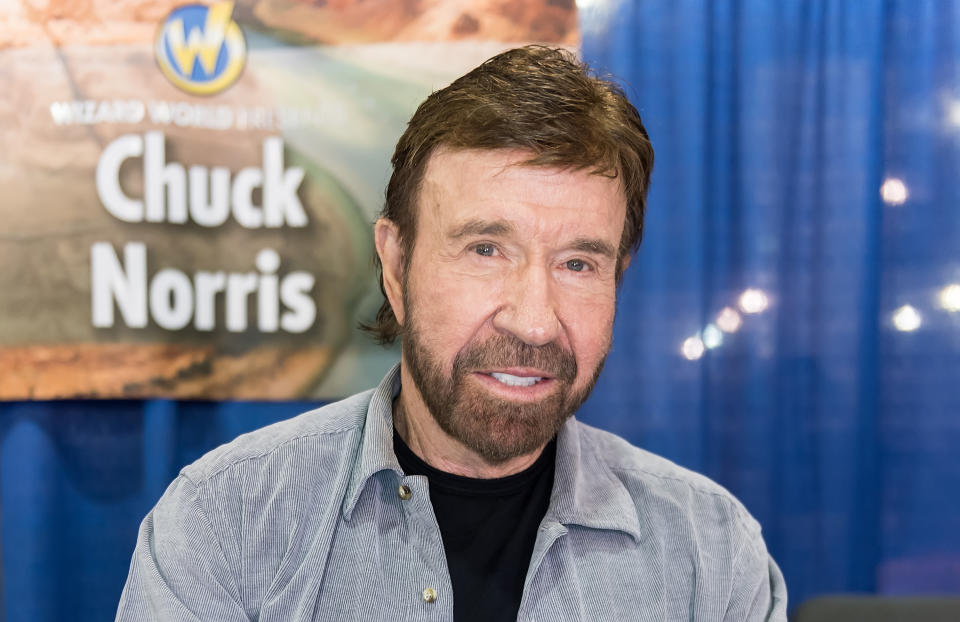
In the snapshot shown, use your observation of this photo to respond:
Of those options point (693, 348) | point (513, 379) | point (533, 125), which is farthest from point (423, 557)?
point (693, 348)

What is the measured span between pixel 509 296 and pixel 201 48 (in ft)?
4.61

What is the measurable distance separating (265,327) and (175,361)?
0.83 ft

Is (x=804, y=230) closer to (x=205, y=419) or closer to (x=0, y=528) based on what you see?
(x=205, y=419)

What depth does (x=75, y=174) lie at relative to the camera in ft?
6.88

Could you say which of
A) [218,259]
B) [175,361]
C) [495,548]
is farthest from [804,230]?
[175,361]

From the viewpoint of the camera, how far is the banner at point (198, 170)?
6.86 ft

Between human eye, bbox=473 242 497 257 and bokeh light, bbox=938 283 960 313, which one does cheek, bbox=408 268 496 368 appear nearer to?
human eye, bbox=473 242 497 257

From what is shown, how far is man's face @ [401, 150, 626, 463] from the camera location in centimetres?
112

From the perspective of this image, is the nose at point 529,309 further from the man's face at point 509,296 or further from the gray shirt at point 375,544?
the gray shirt at point 375,544

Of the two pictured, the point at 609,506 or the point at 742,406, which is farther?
the point at 742,406

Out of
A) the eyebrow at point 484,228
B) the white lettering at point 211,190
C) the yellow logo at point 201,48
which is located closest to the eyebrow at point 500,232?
the eyebrow at point 484,228

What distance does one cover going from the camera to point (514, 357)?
112cm

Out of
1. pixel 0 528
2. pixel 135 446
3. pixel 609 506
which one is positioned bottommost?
pixel 0 528

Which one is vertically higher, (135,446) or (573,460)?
(573,460)
